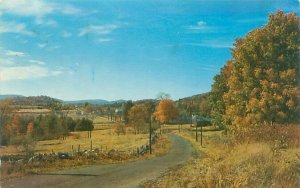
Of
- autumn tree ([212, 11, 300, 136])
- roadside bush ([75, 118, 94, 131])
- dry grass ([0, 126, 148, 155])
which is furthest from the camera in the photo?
roadside bush ([75, 118, 94, 131])

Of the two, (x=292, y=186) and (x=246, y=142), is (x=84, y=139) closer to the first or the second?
(x=246, y=142)

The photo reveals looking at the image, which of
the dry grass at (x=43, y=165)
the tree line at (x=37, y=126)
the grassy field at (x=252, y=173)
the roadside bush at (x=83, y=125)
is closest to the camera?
the grassy field at (x=252, y=173)

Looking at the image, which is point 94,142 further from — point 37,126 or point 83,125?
point 37,126

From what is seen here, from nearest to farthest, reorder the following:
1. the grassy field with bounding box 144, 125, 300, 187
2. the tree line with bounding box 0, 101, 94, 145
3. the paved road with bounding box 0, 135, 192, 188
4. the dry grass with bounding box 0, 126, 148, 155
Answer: the grassy field with bounding box 144, 125, 300, 187 < the paved road with bounding box 0, 135, 192, 188 < the tree line with bounding box 0, 101, 94, 145 < the dry grass with bounding box 0, 126, 148, 155

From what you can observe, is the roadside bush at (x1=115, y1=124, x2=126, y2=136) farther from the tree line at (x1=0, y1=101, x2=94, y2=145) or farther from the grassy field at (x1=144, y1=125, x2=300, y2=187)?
the grassy field at (x1=144, y1=125, x2=300, y2=187)

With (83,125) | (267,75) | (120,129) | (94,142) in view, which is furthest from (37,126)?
(267,75)

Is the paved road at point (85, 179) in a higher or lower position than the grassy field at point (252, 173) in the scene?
lower

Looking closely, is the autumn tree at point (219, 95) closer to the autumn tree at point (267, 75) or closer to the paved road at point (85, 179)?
the autumn tree at point (267, 75)

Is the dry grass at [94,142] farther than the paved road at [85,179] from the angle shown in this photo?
Yes

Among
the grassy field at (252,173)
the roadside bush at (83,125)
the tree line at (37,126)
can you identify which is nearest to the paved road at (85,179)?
the grassy field at (252,173)

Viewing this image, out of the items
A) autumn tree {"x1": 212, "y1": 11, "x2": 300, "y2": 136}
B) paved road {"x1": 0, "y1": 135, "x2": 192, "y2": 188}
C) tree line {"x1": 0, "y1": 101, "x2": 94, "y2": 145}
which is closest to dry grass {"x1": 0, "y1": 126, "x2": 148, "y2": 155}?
tree line {"x1": 0, "y1": 101, "x2": 94, "y2": 145}

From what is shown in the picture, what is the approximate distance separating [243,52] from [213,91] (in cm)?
1584

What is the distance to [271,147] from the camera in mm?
18734

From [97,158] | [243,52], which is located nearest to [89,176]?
[97,158]
